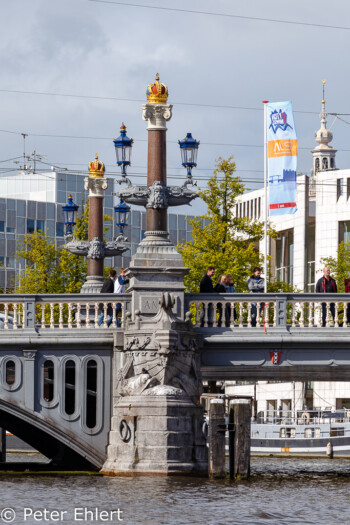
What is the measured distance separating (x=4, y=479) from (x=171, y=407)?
5.03 metres

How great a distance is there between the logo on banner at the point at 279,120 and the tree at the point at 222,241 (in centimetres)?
312

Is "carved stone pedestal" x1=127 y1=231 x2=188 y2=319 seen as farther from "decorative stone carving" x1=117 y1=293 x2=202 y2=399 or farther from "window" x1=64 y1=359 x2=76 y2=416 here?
"window" x1=64 y1=359 x2=76 y2=416

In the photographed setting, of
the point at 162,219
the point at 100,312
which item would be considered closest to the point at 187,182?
the point at 162,219

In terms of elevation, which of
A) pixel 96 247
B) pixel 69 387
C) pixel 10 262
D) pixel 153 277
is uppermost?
pixel 10 262

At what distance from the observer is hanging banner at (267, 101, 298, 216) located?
51.6 meters

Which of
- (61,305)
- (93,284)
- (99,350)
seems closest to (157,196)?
(61,305)

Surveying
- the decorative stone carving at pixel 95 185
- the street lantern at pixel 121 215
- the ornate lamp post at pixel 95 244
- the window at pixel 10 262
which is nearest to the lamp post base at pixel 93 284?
the ornate lamp post at pixel 95 244

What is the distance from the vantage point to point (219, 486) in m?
32.8

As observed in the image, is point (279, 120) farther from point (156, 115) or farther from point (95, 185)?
point (156, 115)

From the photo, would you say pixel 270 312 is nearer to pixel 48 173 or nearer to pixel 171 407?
pixel 171 407

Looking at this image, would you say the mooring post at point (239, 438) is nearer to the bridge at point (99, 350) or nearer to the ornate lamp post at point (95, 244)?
the bridge at point (99, 350)

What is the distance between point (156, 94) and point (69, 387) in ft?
25.9

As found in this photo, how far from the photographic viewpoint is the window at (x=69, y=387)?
3694 cm

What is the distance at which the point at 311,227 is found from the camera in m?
93.1
